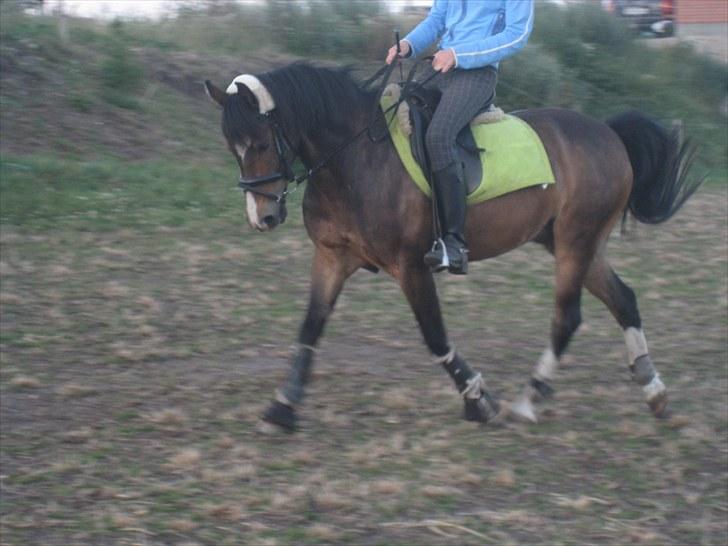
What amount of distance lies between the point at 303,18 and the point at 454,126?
39.7 feet

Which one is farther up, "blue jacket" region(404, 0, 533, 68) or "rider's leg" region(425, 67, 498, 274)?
"blue jacket" region(404, 0, 533, 68)

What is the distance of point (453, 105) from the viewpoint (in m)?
6.54

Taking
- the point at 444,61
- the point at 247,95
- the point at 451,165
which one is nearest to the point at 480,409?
the point at 451,165

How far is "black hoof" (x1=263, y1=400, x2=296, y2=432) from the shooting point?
21.3 feet

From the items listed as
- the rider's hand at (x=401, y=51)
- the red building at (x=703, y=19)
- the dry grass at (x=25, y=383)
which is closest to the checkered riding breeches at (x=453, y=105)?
the rider's hand at (x=401, y=51)

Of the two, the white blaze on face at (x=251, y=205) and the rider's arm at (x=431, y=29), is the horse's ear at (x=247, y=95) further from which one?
the rider's arm at (x=431, y=29)

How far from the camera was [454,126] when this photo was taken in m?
6.50

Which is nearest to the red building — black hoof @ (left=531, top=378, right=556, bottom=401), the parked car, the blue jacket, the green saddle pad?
the parked car

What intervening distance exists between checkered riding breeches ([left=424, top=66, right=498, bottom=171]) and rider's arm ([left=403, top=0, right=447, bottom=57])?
275 mm

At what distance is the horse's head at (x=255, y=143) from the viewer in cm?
593

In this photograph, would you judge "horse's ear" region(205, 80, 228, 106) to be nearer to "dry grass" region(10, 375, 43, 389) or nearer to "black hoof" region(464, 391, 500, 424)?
"black hoof" region(464, 391, 500, 424)

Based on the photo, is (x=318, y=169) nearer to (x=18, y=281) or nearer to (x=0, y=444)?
(x=0, y=444)

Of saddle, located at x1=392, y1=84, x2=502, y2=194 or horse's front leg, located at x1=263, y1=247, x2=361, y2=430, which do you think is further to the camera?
horse's front leg, located at x1=263, y1=247, x2=361, y2=430

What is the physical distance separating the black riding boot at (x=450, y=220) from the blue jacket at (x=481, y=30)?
69 centimetres
